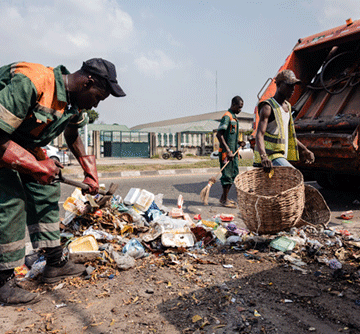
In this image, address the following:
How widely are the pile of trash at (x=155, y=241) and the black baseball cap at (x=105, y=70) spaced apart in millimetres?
1338

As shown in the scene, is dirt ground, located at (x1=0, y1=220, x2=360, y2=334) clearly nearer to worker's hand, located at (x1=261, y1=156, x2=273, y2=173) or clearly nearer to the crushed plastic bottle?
the crushed plastic bottle

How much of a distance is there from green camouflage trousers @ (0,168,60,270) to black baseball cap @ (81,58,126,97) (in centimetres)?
80

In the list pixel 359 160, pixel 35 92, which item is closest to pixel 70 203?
pixel 35 92

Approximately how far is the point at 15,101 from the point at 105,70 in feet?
1.86

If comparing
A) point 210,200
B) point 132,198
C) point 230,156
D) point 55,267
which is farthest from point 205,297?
point 210,200

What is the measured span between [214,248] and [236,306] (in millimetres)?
1074

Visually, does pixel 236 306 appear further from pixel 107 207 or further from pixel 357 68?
pixel 357 68

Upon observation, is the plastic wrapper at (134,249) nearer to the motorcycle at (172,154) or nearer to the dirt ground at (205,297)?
the dirt ground at (205,297)

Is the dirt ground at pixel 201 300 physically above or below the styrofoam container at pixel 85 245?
below

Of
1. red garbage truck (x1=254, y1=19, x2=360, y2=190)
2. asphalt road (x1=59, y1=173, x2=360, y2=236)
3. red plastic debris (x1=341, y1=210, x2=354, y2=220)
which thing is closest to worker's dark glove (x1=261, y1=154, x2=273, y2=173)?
asphalt road (x1=59, y1=173, x2=360, y2=236)

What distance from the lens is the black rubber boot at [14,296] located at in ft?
6.98

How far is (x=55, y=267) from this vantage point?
2439 mm

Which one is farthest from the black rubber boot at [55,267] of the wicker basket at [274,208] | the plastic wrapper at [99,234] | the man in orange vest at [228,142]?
the man in orange vest at [228,142]

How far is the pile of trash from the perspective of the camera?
8.84ft
